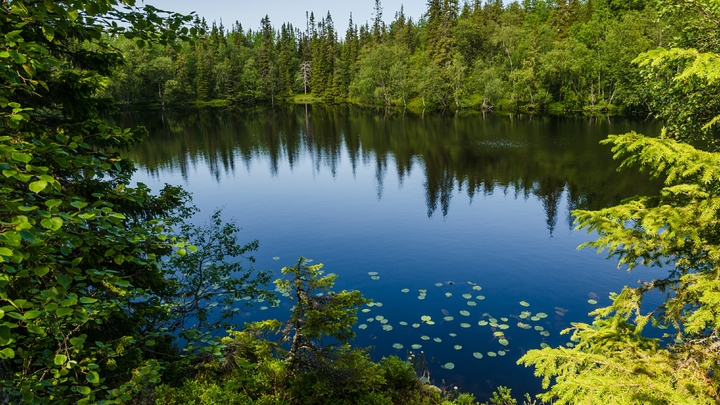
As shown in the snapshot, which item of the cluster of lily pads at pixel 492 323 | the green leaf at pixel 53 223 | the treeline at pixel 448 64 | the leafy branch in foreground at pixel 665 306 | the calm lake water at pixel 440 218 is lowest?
the cluster of lily pads at pixel 492 323

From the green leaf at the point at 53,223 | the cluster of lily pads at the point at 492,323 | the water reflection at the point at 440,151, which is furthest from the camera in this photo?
the water reflection at the point at 440,151

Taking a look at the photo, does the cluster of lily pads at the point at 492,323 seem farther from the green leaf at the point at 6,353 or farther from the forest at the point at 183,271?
the green leaf at the point at 6,353

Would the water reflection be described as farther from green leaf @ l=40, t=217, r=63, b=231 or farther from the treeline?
green leaf @ l=40, t=217, r=63, b=231

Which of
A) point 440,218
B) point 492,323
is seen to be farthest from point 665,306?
point 440,218

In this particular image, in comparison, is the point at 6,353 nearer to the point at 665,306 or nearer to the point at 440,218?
the point at 665,306

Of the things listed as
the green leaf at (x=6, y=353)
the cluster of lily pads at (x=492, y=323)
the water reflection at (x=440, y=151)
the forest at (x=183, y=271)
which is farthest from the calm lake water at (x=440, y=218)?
the green leaf at (x=6, y=353)

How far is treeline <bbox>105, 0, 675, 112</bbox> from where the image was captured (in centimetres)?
7656

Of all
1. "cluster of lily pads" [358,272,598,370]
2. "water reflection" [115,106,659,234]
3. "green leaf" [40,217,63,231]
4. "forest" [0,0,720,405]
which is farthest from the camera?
"water reflection" [115,106,659,234]

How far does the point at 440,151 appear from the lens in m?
51.4

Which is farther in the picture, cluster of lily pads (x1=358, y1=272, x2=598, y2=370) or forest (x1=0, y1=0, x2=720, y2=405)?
cluster of lily pads (x1=358, y1=272, x2=598, y2=370)

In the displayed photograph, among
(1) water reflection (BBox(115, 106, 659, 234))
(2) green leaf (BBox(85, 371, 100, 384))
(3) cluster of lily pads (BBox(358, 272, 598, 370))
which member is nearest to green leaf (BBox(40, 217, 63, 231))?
(2) green leaf (BBox(85, 371, 100, 384))

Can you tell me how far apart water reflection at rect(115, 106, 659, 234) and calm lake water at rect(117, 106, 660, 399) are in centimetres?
25

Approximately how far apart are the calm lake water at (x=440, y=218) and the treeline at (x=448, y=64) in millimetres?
16768

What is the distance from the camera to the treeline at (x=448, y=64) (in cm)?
7656
